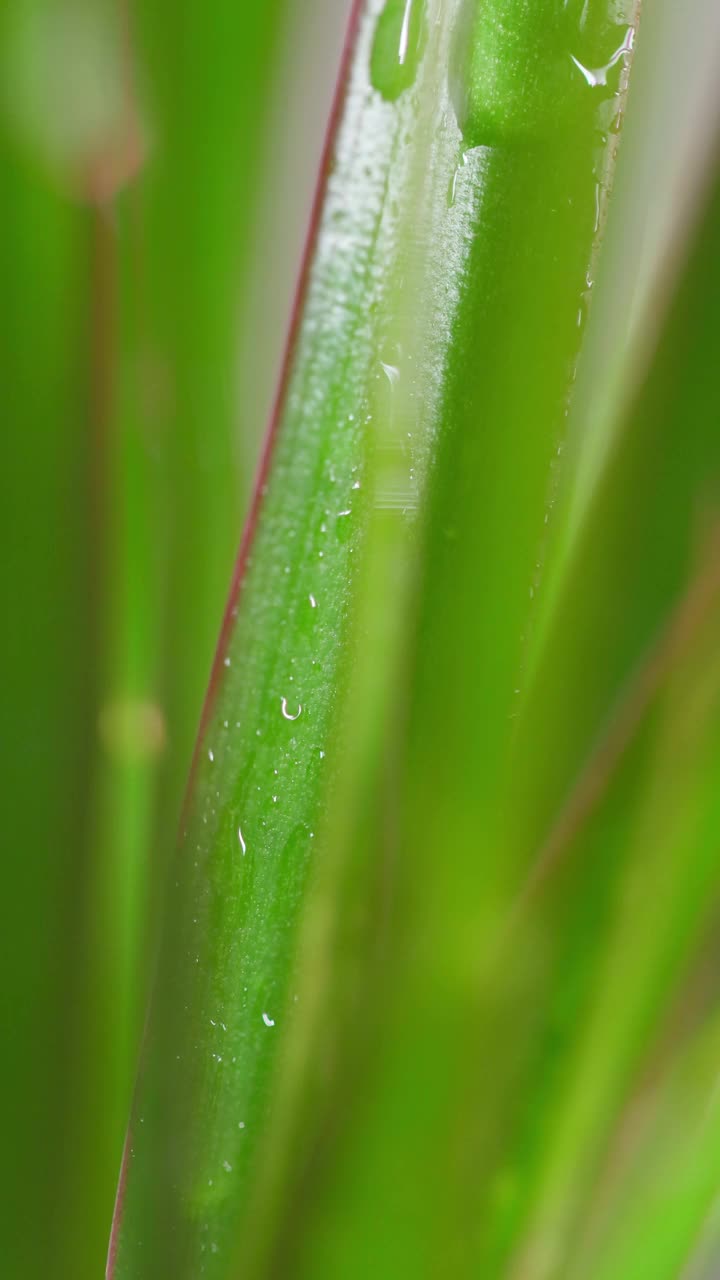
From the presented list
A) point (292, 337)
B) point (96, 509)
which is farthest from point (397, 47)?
point (96, 509)

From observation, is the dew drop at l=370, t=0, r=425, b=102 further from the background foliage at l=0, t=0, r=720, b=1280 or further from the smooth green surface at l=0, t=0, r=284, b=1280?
the smooth green surface at l=0, t=0, r=284, b=1280

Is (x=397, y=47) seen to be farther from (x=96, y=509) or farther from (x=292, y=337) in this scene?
(x=96, y=509)

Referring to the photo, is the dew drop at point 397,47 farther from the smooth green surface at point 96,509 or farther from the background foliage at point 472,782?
the smooth green surface at point 96,509

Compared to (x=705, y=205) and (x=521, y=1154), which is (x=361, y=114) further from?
(x=521, y=1154)

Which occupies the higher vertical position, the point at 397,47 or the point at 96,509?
the point at 397,47

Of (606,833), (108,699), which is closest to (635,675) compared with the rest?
(606,833)

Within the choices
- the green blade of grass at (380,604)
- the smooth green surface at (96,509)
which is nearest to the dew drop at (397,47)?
the green blade of grass at (380,604)

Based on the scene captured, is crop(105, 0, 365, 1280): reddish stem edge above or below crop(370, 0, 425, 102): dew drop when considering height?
below

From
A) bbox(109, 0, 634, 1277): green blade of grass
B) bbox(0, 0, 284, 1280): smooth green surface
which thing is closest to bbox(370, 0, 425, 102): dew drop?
bbox(109, 0, 634, 1277): green blade of grass
